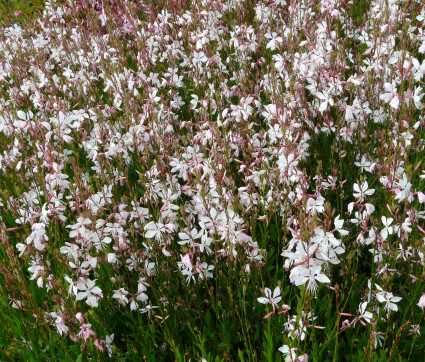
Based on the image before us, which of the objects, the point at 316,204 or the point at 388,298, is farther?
the point at 316,204

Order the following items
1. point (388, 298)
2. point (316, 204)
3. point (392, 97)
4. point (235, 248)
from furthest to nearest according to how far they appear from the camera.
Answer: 1. point (392, 97)
2. point (235, 248)
3. point (316, 204)
4. point (388, 298)

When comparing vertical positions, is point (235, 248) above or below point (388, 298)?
above

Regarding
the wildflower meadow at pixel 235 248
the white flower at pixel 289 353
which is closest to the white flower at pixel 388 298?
the wildflower meadow at pixel 235 248

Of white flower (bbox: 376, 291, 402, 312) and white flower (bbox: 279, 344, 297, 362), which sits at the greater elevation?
white flower (bbox: 376, 291, 402, 312)

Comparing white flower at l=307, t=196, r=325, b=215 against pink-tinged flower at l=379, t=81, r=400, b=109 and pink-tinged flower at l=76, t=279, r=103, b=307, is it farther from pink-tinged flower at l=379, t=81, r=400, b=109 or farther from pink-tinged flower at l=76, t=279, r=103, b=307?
pink-tinged flower at l=76, t=279, r=103, b=307

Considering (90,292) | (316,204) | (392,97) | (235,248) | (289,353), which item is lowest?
(289,353)

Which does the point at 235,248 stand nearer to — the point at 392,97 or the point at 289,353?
the point at 289,353

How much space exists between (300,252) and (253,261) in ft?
2.07

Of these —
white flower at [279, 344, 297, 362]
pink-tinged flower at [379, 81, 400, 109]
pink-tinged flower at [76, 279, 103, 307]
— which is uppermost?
pink-tinged flower at [379, 81, 400, 109]

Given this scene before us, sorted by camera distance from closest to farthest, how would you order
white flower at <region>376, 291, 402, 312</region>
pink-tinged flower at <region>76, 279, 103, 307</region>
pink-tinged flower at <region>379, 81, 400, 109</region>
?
white flower at <region>376, 291, 402, 312</region> < pink-tinged flower at <region>76, 279, 103, 307</region> < pink-tinged flower at <region>379, 81, 400, 109</region>

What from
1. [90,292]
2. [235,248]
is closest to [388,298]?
[235,248]

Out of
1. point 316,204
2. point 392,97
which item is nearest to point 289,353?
point 316,204

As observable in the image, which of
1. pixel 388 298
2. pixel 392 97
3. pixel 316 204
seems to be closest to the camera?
pixel 388 298

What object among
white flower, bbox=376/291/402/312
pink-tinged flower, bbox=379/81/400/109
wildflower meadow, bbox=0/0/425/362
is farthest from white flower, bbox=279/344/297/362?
pink-tinged flower, bbox=379/81/400/109
